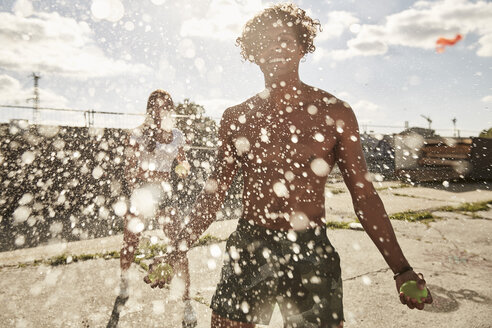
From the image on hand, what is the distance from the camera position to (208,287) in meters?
3.46

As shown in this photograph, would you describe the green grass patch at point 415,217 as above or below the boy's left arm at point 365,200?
below

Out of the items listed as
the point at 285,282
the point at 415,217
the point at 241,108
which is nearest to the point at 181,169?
the point at 241,108

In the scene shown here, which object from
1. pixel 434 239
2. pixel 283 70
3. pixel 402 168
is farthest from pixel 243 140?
pixel 402 168

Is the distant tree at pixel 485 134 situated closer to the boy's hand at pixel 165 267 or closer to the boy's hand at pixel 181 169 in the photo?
the boy's hand at pixel 181 169

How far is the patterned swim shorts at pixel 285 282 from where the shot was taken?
5.19ft

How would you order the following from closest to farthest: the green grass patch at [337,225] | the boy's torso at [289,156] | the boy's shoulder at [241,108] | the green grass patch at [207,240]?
the boy's torso at [289,156] → the boy's shoulder at [241,108] → the green grass patch at [207,240] → the green grass patch at [337,225]

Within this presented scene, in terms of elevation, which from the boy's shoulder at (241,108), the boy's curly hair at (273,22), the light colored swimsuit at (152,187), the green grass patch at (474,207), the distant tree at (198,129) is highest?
the distant tree at (198,129)

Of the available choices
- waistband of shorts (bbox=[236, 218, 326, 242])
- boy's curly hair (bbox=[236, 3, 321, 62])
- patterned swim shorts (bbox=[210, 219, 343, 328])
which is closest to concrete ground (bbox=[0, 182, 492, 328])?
patterned swim shorts (bbox=[210, 219, 343, 328])

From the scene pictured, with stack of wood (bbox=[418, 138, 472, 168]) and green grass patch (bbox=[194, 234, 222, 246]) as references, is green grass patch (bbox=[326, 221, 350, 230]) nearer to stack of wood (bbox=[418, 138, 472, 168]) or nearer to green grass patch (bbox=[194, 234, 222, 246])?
green grass patch (bbox=[194, 234, 222, 246])

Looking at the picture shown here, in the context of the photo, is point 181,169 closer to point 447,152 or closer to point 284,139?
point 284,139

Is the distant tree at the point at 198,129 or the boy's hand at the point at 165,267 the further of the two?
the distant tree at the point at 198,129

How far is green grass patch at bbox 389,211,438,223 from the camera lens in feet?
21.4

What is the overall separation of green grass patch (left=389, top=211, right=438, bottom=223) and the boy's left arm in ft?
17.8

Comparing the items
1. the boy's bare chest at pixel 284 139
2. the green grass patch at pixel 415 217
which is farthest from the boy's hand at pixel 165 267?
the green grass patch at pixel 415 217
